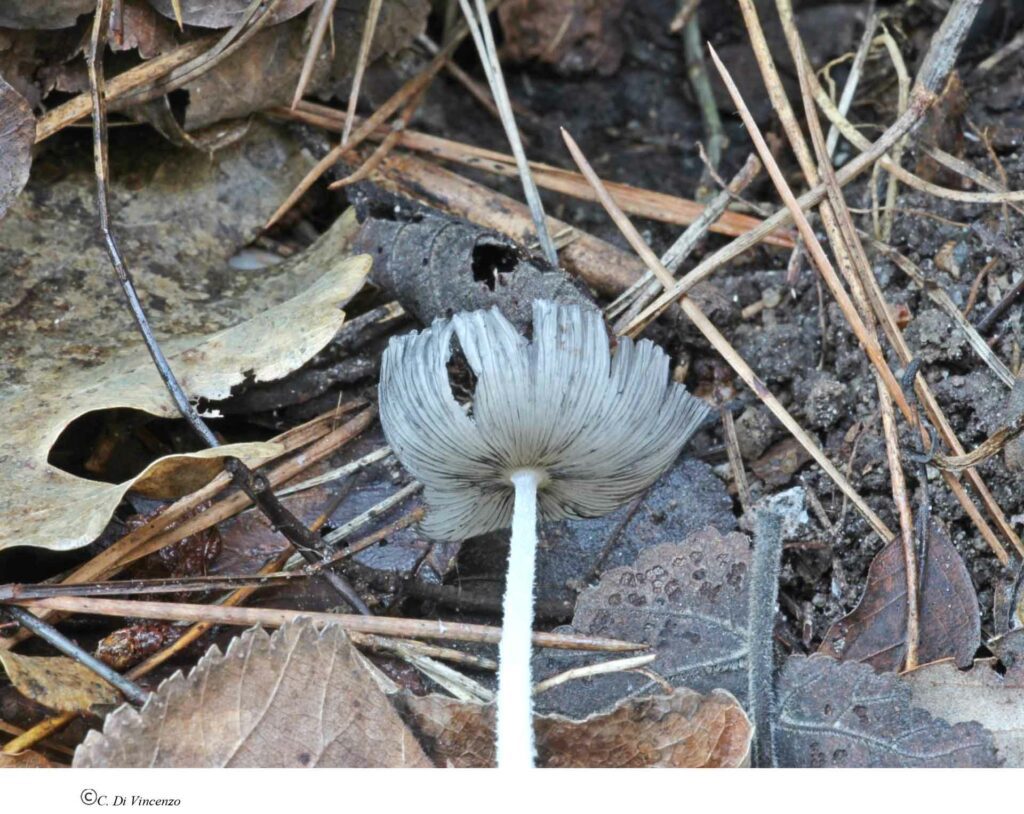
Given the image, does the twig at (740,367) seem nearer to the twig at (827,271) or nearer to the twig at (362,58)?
the twig at (827,271)

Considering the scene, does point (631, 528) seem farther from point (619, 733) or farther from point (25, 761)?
point (25, 761)

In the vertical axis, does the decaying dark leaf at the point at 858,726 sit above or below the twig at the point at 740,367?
below

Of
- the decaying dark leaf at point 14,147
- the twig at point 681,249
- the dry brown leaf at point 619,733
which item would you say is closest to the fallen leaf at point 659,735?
the dry brown leaf at point 619,733

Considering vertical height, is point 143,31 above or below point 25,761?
above

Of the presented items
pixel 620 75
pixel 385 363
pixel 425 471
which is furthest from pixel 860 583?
pixel 620 75

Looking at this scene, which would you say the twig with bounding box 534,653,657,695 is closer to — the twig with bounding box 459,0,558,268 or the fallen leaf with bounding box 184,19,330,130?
the twig with bounding box 459,0,558,268

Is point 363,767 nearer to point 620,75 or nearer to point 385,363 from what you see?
point 385,363

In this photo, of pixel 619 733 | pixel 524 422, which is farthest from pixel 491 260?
pixel 619 733
